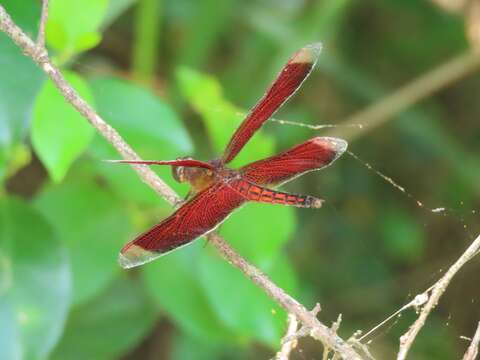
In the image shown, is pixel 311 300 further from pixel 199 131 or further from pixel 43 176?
pixel 43 176

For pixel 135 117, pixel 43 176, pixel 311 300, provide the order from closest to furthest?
1. pixel 135 117
2. pixel 311 300
3. pixel 43 176

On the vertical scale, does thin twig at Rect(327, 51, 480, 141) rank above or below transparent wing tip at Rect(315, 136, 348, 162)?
above

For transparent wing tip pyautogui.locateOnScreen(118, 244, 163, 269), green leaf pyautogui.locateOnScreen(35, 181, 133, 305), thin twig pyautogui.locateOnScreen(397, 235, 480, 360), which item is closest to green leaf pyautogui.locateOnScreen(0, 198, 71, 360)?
green leaf pyautogui.locateOnScreen(35, 181, 133, 305)

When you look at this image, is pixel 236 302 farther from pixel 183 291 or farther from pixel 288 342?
pixel 288 342

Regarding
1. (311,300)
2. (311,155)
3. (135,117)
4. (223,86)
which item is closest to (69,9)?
(135,117)

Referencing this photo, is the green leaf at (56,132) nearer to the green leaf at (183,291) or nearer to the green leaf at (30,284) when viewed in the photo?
the green leaf at (30,284)

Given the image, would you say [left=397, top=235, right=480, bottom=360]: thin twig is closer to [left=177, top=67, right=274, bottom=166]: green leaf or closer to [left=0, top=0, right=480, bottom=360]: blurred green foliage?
[left=0, top=0, right=480, bottom=360]: blurred green foliage
